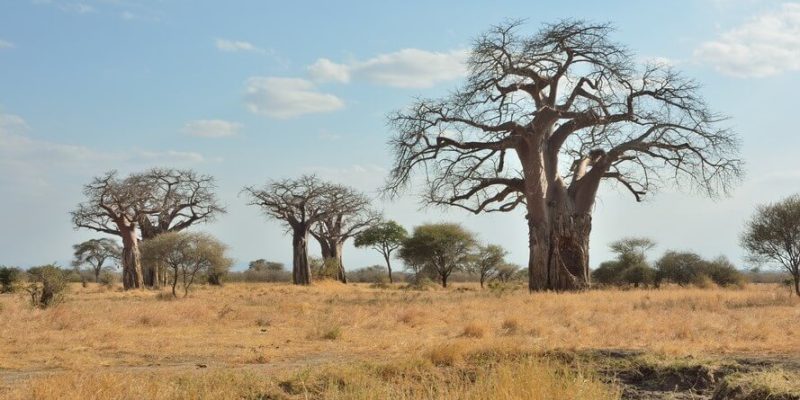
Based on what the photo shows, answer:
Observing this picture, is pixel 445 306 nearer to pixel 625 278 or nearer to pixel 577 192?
pixel 577 192

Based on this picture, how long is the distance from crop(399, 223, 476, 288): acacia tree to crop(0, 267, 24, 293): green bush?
74.8 ft

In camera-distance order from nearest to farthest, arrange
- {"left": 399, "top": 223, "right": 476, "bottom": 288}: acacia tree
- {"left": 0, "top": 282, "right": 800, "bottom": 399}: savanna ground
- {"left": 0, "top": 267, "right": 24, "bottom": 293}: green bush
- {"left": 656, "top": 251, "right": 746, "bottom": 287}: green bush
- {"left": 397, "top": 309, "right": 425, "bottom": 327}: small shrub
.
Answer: {"left": 0, "top": 282, "right": 800, "bottom": 399}: savanna ground → {"left": 397, "top": 309, "right": 425, "bottom": 327}: small shrub → {"left": 0, "top": 267, "right": 24, "bottom": 293}: green bush → {"left": 656, "top": 251, "right": 746, "bottom": 287}: green bush → {"left": 399, "top": 223, "right": 476, "bottom": 288}: acacia tree

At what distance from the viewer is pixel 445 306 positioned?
17.9m

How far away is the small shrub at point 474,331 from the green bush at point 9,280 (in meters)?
27.0

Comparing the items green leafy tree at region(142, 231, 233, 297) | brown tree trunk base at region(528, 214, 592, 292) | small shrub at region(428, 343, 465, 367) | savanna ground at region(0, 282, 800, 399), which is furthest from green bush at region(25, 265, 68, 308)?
brown tree trunk base at region(528, 214, 592, 292)

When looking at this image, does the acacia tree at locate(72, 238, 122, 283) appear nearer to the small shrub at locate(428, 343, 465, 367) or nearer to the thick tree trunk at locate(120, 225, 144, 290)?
the thick tree trunk at locate(120, 225, 144, 290)

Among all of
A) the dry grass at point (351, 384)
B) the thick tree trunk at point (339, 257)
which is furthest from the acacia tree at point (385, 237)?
the dry grass at point (351, 384)

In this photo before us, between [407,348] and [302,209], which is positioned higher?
[302,209]

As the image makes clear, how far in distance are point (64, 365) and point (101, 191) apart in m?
29.8

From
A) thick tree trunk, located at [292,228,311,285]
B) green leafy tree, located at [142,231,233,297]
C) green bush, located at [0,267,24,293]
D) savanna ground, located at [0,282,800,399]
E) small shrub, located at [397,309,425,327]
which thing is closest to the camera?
savanna ground, located at [0,282,800,399]

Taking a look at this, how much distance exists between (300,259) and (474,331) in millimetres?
32525

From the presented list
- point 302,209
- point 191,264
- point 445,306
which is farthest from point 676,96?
point 302,209

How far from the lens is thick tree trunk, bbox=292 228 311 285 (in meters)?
43.3

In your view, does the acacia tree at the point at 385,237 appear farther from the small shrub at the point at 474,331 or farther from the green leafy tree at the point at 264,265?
the small shrub at the point at 474,331
